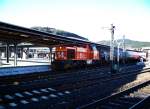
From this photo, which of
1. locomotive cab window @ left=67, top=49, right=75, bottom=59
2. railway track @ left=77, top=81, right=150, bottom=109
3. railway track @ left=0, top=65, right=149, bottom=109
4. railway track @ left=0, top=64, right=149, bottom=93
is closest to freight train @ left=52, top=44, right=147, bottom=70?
locomotive cab window @ left=67, top=49, right=75, bottom=59

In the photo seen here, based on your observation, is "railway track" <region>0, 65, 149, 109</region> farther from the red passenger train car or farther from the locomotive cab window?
the locomotive cab window

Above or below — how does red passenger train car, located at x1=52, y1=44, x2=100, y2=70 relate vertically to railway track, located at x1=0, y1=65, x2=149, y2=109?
above

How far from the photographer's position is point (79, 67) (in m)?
27.3

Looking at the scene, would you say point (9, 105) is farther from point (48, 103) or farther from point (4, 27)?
point (4, 27)

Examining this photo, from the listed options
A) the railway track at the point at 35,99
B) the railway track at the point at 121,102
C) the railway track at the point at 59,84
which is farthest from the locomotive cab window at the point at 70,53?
the railway track at the point at 121,102

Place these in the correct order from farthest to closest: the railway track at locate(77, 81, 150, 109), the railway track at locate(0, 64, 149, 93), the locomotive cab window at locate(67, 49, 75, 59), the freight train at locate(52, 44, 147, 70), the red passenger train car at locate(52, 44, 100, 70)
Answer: the locomotive cab window at locate(67, 49, 75, 59), the freight train at locate(52, 44, 147, 70), the red passenger train car at locate(52, 44, 100, 70), the railway track at locate(0, 64, 149, 93), the railway track at locate(77, 81, 150, 109)

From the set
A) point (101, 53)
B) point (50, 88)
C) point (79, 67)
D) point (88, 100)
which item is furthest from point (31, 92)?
point (101, 53)

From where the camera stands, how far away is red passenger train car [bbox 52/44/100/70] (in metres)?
24.7

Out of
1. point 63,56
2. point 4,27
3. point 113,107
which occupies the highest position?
point 4,27

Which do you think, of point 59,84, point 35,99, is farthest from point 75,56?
point 35,99

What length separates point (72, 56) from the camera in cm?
2586

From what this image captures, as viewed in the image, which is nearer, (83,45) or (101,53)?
(83,45)

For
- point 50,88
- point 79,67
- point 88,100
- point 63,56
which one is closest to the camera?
point 88,100

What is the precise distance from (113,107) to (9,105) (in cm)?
405
